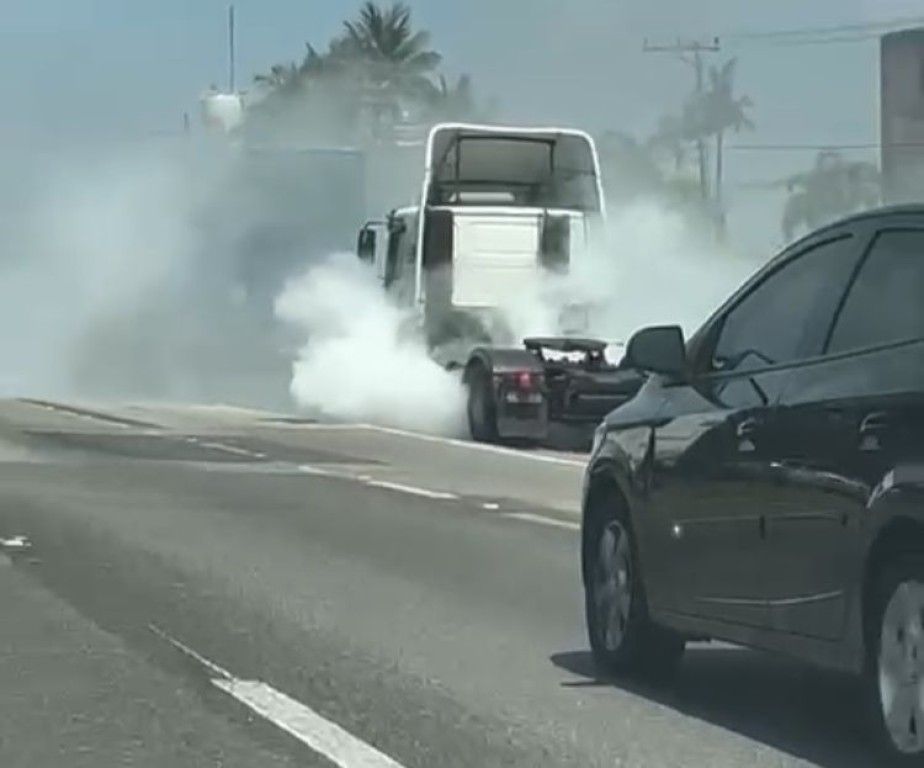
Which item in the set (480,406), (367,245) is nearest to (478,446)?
(480,406)

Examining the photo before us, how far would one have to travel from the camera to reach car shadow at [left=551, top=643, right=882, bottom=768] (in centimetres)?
924

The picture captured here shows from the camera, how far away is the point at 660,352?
10016 mm

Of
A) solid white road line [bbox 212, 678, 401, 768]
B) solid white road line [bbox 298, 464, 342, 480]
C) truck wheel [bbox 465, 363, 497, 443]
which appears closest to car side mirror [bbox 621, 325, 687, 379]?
solid white road line [bbox 212, 678, 401, 768]

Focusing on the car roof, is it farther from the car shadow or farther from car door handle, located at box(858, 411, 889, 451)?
the car shadow

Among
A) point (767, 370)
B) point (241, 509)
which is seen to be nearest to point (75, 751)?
point (767, 370)

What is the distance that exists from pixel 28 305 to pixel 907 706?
48.4 m

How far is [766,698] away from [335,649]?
7.46 feet

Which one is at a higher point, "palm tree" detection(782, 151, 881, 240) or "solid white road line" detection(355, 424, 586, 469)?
"palm tree" detection(782, 151, 881, 240)

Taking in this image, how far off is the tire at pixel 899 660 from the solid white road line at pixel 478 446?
17465mm

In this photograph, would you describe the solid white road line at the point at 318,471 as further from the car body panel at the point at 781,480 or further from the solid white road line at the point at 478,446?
the car body panel at the point at 781,480

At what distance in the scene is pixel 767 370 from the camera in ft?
30.6

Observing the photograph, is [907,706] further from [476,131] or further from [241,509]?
[476,131]

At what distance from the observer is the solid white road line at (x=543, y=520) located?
1894cm

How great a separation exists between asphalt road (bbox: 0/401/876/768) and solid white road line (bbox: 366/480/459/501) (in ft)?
0.42
